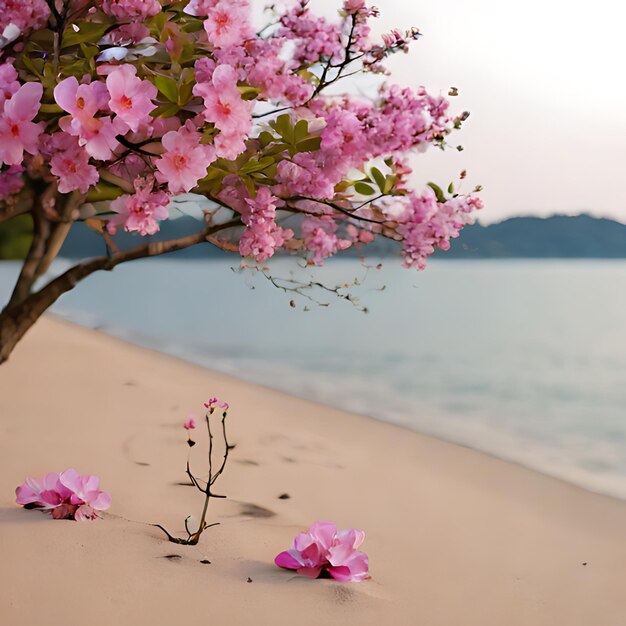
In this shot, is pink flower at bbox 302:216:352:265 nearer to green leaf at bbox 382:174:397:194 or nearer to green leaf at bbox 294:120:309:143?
green leaf at bbox 382:174:397:194

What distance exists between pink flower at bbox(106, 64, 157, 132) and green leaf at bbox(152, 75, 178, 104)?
108 millimetres

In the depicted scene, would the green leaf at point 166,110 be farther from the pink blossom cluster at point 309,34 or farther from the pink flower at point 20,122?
the pink blossom cluster at point 309,34

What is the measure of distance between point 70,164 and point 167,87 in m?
0.34

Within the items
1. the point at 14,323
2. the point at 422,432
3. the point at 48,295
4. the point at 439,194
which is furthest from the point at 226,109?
the point at 422,432

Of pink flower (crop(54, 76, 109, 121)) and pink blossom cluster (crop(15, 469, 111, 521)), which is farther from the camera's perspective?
pink blossom cluster (crop(15, 469, 111, 521))

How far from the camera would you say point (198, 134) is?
1.66 metres

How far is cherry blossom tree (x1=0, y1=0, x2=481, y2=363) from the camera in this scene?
63.3 inches

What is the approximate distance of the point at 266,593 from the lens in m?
2.27

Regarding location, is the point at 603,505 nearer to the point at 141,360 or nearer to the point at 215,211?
the point at 215,211

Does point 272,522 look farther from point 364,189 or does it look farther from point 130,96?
point 130,96

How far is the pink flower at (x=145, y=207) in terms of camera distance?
6.82ft

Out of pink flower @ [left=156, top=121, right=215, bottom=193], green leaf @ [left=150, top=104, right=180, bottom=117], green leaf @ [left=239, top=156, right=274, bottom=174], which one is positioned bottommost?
pink flower @ [left=156, top=121, right=215, bottom=193]

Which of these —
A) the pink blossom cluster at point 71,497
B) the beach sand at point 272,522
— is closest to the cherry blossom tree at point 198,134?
the pink blossom cluster at point 71,497

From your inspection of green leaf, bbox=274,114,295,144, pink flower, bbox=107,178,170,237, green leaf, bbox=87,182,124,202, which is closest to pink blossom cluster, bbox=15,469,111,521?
green leaf, bbox=87,182,124,202
